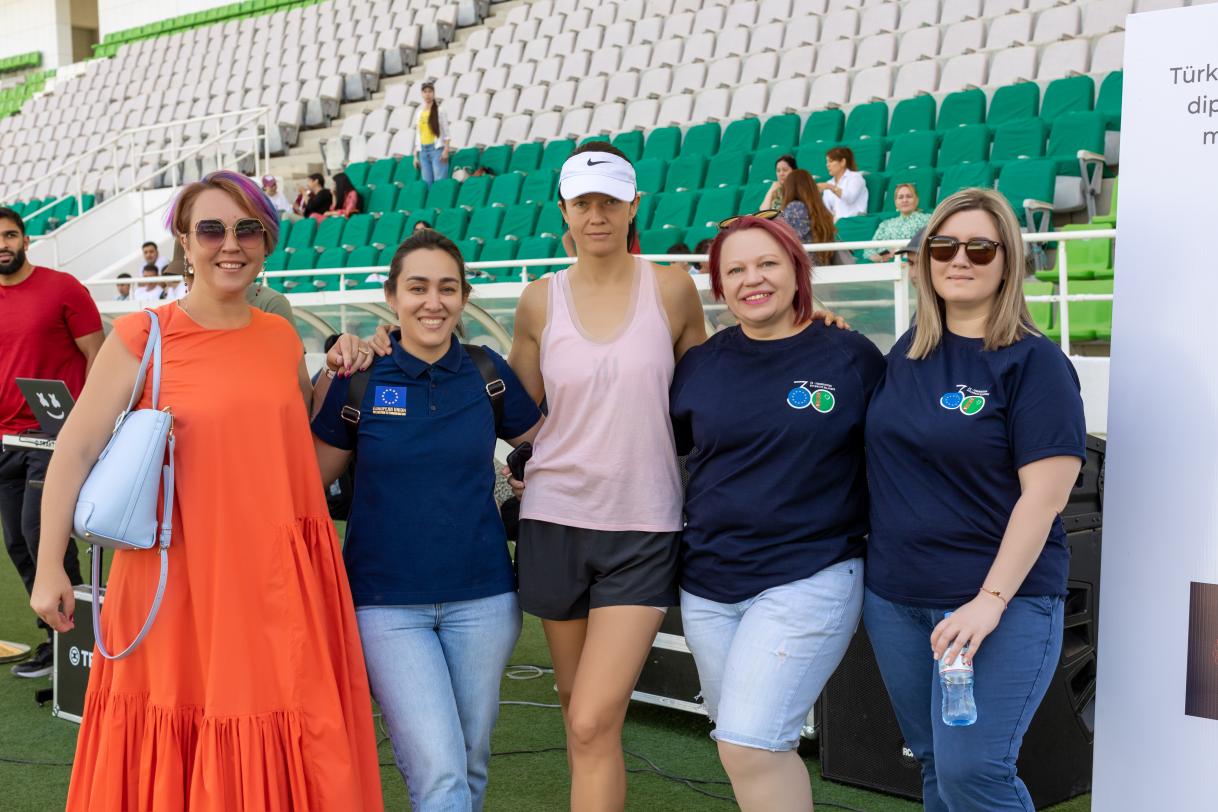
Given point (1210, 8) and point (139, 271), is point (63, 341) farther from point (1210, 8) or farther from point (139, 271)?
point (139, 271)

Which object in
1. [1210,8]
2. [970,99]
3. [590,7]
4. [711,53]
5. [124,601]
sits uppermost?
[590,7]

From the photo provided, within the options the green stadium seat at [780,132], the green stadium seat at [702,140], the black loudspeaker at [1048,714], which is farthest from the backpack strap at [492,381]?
the green stadium seat at [702,140]

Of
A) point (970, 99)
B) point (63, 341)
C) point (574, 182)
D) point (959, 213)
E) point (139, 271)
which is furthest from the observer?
point (139, 271)

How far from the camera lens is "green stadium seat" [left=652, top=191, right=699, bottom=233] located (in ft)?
33.6

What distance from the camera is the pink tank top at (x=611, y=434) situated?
264 cm

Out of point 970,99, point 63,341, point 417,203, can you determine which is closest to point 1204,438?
point 63,341

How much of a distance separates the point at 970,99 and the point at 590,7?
6.91 m

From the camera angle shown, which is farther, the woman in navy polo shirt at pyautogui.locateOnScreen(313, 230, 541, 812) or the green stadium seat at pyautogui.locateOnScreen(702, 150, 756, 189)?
the green stadium seat at pyautogui.locateOnScreen(702, 150, 756, 189)

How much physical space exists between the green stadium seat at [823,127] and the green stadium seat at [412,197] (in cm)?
424

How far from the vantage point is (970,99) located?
32.4 ft

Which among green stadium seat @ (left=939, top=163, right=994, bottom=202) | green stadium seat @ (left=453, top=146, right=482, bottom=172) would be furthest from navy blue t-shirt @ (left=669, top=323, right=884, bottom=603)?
green stadium seat @ (left=453, top=146, right=482, bottom=172)

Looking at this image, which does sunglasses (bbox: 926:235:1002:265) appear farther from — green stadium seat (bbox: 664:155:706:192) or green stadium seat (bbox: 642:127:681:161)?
green stadium seat (bbox: 642:127:681:161)

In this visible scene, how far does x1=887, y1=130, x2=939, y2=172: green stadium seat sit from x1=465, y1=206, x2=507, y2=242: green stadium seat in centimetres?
363

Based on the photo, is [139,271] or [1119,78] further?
[139,271]
